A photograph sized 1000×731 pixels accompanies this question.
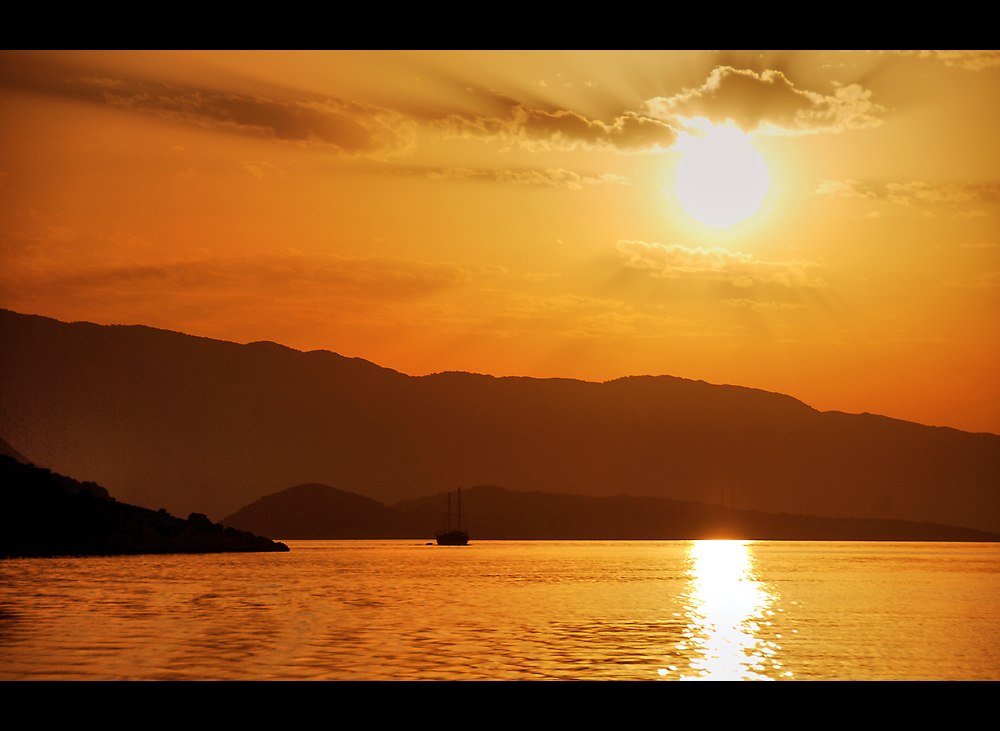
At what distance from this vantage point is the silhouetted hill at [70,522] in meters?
140

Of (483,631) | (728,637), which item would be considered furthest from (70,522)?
(728,637)

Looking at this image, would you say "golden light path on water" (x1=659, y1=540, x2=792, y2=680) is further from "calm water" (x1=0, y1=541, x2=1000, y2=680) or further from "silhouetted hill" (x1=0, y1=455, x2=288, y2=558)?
"silhouetted hill" (x1=0, y1=455, x2=288, y2=558)

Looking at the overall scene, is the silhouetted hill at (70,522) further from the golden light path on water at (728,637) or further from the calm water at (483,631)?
the golden light path on water at (728,637)

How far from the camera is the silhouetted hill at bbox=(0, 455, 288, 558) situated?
140 m

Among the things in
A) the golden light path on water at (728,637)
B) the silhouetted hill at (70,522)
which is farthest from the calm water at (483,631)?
the silhouetted hill at (70,522)

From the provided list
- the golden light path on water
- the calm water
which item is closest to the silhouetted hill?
the calm water

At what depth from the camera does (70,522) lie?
5812 inches

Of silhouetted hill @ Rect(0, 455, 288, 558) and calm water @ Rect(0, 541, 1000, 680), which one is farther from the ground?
silhouetted hill @ Rect(0, 455, 288, 558)

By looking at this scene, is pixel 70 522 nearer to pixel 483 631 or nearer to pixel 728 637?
pixel 483 631

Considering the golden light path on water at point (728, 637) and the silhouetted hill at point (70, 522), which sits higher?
the silhouetted hill at point (70, 522)

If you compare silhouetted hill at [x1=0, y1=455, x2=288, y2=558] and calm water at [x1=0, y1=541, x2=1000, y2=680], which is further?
silhouetted hill at [x1=0, y1=455, x2=288, y2=558]
